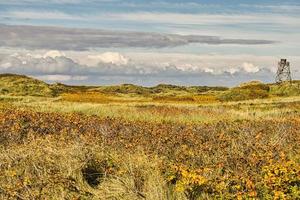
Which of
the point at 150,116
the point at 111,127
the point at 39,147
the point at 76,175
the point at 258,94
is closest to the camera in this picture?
the point at 76,175

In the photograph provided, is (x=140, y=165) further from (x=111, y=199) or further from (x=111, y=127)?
(x=111, y=127)

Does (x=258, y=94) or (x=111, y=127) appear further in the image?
(x=258, y=94)

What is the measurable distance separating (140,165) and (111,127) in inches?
345

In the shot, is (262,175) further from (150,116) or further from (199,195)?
(150,116)

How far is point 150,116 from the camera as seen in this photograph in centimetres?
3228

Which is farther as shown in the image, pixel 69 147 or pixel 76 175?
pixel 69 147

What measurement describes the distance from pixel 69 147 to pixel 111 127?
7299mm

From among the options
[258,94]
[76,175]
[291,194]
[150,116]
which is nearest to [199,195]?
[291,194]

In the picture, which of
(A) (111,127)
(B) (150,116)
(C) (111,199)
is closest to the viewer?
(C) (111,199)

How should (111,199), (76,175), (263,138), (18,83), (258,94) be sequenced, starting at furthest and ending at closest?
(18,83) → (258,94) → (263,138) → (76,175) → (111,199)

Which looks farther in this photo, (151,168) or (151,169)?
(151,168)

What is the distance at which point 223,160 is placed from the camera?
43.2ft

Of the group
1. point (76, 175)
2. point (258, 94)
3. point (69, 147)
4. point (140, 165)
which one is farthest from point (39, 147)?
point (258, 94)

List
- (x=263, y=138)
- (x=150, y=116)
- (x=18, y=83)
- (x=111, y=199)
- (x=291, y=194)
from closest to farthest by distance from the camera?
(x=291, y=194) → (x=111, y=199) → (x=263, y=138) → (x=150, y=116) → (x=18, y=83)
